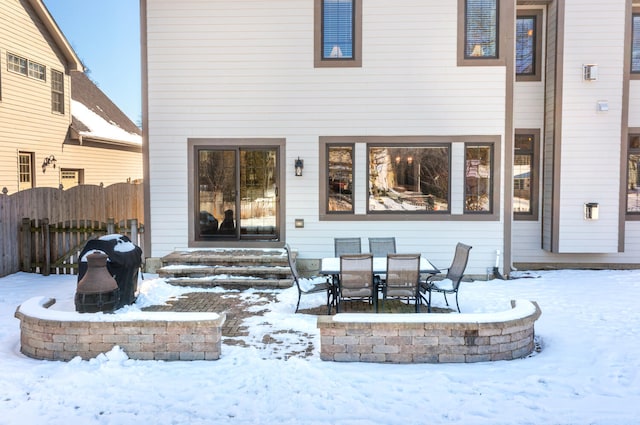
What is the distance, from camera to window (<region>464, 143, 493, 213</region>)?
32.2 feet

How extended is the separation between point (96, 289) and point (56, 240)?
4.60m

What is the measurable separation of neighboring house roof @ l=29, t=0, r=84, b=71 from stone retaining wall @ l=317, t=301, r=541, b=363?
1472 cm

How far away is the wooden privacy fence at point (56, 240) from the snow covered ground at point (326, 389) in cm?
387

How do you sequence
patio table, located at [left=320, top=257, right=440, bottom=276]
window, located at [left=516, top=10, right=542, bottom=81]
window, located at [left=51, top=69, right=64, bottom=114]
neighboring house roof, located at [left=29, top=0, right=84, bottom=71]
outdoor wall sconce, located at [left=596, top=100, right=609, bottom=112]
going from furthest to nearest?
window, located at [left=51, top=69, right=64, bottom=114] → neighboring house roof, located at [left=29, top=0, right=84, bottom=71] → window, located at [left=516, top=10, right=542, bottom=81] → outdoor wall sconce, located at [left=596, top=100, right=609, bottom=112] → patio table, located at [left=320, top=257, right=440, bottom=276]

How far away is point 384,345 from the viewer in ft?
17.2

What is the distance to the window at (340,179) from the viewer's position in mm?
9875

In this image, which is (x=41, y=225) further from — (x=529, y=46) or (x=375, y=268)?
(x=529, y=46)

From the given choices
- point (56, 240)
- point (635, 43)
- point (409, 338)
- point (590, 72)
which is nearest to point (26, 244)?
point (56, 240)

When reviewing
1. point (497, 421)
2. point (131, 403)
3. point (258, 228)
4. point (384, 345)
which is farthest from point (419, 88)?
point (131, 403)

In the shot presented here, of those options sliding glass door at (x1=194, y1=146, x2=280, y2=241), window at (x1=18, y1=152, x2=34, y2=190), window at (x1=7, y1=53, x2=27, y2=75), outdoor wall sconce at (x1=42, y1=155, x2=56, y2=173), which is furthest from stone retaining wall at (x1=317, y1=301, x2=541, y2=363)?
window at (x1=7, y1=53, x2=27, y2=75)

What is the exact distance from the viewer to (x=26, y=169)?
14.7m

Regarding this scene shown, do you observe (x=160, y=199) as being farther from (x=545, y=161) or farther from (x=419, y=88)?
(x=545, y=161)

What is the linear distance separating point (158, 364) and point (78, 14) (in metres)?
70.1

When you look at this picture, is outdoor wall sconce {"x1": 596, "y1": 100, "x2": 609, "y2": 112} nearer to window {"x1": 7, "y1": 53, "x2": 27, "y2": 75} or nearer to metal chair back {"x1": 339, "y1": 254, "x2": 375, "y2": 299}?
metal chair back {"x1": 339, "y1": 254, "x2": 375, "y2": 299}
